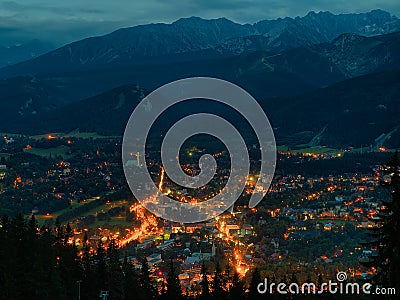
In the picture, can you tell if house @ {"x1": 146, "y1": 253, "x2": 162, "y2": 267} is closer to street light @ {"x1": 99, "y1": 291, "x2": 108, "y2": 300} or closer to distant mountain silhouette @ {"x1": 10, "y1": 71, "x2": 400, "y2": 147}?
street light @ {"x1": 99, "y1": 291, "x2": 108, "y2": 300}

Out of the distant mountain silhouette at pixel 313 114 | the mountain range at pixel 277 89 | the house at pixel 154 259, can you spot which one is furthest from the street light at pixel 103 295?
the mountain range at pixel 277 89

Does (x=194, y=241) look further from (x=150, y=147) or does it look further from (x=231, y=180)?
(x=150, y=147)

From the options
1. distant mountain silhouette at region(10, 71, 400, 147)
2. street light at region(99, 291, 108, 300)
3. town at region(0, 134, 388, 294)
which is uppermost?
distant mountain silhouette at region(10, 71, 400, 147)

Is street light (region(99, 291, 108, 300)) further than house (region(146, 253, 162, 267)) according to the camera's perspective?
No

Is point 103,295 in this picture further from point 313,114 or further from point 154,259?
point 313,114

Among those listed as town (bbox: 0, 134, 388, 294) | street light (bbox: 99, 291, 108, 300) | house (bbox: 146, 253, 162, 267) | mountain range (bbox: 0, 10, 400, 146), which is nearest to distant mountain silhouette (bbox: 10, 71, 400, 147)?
mountain range (bbox: 0, 10, 400, 146)

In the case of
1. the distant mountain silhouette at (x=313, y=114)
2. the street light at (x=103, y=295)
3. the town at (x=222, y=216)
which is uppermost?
the distant mountain silhouette at (x=313, y=114)

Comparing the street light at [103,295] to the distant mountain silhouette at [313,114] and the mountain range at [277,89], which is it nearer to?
the distant mountain silhouette at [313,114]

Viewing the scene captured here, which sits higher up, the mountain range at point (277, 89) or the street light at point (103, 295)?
the mountain range at point (277, 89)

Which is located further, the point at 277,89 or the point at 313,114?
the point at 277,89

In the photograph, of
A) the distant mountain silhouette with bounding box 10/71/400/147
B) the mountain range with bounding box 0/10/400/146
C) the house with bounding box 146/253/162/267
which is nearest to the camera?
the house with bounding box 146/253/162/267

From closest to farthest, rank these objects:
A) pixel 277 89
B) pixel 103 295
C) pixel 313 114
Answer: pixel 103 295, pixel 313 114, pixel 277 89

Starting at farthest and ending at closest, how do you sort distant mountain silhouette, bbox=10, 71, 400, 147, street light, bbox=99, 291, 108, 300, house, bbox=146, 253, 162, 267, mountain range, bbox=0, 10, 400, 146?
mountain range, bbox=0, 10, 400, 146
distant mountain silhouette, bbox=10, 71, 400, 147
house, bbox=146, 253, 162, 267
street light, bbox=99, 291, 108, 300

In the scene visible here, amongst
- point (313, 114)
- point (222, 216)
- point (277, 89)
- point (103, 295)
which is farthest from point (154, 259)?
point (277, 89)
